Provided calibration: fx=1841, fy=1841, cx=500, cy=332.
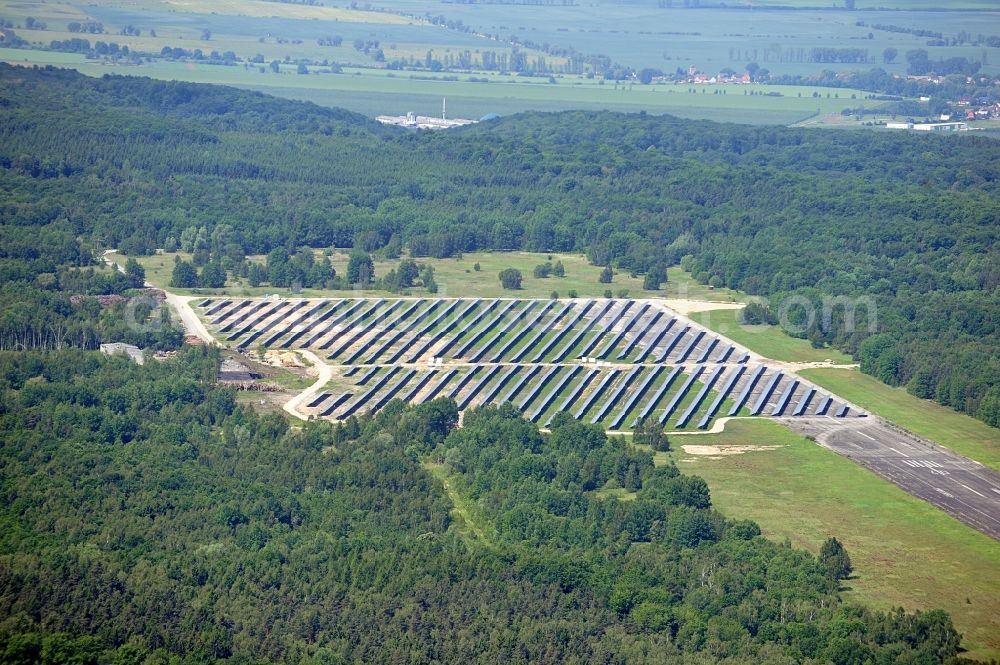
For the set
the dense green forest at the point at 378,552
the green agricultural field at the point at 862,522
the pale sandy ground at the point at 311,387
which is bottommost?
the pale sandy ground at the point at 311,387

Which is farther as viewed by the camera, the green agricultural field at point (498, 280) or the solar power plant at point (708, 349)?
the green agricultural field at point (498, 280)

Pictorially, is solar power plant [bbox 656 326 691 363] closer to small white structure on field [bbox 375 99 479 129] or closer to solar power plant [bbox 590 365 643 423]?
solar power plant [bbox 590 365 643 423]

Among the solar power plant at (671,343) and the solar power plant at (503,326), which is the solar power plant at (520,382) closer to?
the solar power plant at (503,326)

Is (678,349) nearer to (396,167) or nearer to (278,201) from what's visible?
(278,201)

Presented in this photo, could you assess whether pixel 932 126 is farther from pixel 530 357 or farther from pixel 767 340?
pixel 530 357

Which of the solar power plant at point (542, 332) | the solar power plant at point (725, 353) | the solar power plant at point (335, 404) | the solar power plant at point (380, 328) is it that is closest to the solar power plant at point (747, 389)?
the solar power plant at point (725, 353)

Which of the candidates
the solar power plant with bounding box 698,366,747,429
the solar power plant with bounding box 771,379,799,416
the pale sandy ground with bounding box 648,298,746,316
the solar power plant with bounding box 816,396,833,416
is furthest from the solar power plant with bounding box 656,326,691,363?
the solar power plant with bounding box 816,396,833,416

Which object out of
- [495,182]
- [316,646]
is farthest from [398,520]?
[495,182]
